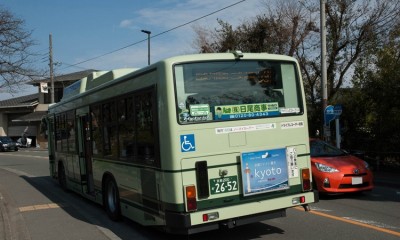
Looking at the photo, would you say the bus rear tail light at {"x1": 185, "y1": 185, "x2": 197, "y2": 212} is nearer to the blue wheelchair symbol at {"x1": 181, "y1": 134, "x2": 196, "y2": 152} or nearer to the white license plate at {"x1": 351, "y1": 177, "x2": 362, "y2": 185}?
the blue wheelchair symbol at {"x1": 181, "y1": 134, "x2": 196, "y2": 152}

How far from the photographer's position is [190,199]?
19.0 feet

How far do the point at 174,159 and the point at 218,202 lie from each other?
2.92ft

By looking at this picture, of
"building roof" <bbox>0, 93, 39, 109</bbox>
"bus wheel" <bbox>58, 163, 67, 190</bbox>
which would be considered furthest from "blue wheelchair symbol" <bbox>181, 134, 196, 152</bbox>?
"building roof" <bbox>0, 93, 39, 109</bbox>

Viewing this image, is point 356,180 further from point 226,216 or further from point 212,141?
point 212,141

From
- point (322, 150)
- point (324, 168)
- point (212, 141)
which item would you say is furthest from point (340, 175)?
point (212, 141)

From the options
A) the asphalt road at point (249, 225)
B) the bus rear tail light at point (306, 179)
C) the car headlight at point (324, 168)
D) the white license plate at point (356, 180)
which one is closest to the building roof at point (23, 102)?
the asphalt road at point (249, 225)

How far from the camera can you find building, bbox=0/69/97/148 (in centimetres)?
5184

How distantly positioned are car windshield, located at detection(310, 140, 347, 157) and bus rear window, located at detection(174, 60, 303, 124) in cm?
380

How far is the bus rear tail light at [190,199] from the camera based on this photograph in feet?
19.0

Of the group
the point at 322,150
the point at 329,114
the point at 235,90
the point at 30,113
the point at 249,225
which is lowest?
the point at 249,225

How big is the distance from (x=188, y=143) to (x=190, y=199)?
0.75 meters

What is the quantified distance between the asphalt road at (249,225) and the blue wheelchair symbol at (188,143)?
1.82 metres

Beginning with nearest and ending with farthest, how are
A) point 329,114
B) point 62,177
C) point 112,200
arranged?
point 112,200
point 62,177
point 329,114

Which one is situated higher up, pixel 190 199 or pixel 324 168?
pixel 190 199
